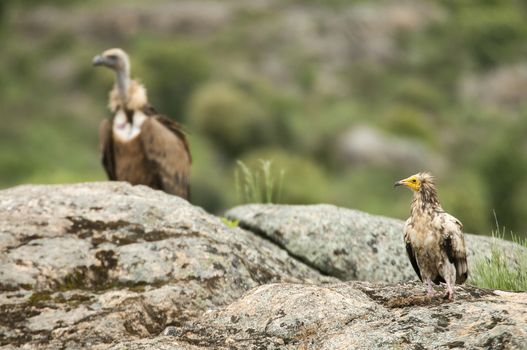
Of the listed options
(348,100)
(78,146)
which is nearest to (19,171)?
(78,146)

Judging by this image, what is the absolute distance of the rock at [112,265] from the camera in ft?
25.5

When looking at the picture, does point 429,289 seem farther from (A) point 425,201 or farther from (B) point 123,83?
(B) point 123,83

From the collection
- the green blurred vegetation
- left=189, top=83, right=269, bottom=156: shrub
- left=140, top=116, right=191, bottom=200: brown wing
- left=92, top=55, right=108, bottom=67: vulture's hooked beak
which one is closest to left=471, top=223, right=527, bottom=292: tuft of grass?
left=140, top=116, right=191, bottom=200: brown wing

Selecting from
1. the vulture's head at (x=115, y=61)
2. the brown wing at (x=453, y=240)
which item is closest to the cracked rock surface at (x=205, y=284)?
Result: the brown wing at (x=453, y=240)

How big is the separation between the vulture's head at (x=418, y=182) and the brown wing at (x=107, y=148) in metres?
6.84

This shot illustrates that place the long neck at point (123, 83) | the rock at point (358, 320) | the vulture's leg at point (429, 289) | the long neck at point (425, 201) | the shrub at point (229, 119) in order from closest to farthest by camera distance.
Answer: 1. the rock at point (358, 320)
2. the vulture's leg at point (429, 289)
3. the long neck at point (425, 201)
4. the long neck at point (123, 83)
5. the shrub at point (229, 119)

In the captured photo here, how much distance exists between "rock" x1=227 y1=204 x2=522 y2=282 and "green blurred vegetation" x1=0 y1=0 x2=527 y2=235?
183 ft

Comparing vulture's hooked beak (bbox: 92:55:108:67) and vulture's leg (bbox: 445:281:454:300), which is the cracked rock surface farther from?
vulture's hooked beak (bbox: 92:55:108:67)

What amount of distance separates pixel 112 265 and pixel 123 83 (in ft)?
21.7

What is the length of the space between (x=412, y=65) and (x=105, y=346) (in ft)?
372

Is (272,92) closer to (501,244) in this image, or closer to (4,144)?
(4,144)

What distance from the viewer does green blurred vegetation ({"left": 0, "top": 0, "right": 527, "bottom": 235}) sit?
7988 cm

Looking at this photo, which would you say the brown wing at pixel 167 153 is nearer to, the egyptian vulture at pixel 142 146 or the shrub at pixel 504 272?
the egyptian vulture at pixel 142 146

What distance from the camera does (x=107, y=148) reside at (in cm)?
1419
